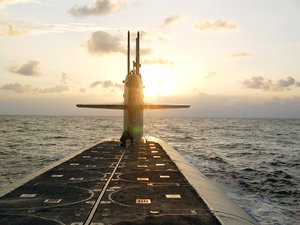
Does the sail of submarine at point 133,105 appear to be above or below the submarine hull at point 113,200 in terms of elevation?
above

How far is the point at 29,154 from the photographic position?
139 ft

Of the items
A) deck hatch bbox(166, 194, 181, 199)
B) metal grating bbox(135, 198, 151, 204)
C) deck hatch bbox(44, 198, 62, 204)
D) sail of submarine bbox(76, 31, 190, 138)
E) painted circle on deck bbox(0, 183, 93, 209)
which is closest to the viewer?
painted circle on deck bbox(0, 183, 93, 209)

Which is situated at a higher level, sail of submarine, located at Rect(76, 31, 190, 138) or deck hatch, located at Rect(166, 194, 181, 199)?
sail of submarine, located at Rect(76, 31, 190, 138)

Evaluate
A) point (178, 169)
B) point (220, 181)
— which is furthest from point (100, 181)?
point (220, 181)

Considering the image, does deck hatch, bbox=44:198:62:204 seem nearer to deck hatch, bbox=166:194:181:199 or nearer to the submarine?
the submarine

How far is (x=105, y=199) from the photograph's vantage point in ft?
44.5

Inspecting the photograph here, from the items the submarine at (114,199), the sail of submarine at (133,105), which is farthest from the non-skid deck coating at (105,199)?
the sail of submarine at (133,105)

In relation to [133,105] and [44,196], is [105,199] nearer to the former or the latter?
[44,196]

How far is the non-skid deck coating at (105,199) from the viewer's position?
36.5 feet

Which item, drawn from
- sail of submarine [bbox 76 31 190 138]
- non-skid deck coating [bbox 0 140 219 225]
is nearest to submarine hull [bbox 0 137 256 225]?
non-skid deck coating [bbox 0 140 219 225]

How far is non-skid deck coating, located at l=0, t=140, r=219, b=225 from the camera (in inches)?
438

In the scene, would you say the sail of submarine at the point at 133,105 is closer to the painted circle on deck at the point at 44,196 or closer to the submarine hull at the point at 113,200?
the submarine hull at the point at 113,200

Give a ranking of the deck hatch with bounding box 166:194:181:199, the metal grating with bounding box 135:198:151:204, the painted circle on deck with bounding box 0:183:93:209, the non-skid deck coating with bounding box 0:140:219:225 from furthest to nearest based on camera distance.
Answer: the deck hatch with bounding box 166:194:181:199
the metal grating with bounding box 135:198:151:204
the painted circle on deck with bounding box 0:183:93:209
the non-skid deck coating with bounding box 0:140:219:225

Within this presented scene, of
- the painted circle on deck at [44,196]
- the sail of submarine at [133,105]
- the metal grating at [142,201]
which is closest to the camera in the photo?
the painted circle on deck at [44,196]
